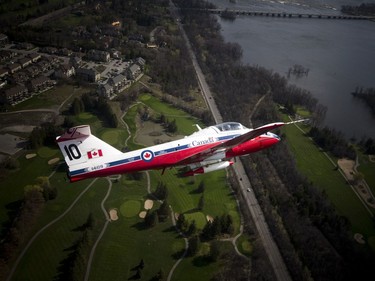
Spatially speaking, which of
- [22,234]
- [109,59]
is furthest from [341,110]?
[22,234]

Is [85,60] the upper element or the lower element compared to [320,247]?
upper

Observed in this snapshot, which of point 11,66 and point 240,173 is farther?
point 11,66

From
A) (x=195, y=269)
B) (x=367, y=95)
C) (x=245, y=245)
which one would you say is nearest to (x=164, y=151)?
(x=195, y=269)

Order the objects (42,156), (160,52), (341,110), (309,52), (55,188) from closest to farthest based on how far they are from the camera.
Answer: (55,188) → (42,156) → (341,110) → (160,52) → (309,52)

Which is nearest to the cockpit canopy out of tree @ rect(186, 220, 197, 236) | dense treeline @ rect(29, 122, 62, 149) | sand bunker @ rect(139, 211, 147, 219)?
tree @ rect(186, 220, 197, 236)

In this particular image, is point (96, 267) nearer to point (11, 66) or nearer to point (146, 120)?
point (146, 120)

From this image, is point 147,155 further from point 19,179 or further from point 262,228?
point 19,179

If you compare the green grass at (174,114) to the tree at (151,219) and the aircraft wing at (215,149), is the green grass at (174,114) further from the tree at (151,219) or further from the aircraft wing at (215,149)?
the aircraft wing at (215,149)

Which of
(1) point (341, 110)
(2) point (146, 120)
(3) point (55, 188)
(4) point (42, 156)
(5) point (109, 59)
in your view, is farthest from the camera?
(5) point (109, 59)
